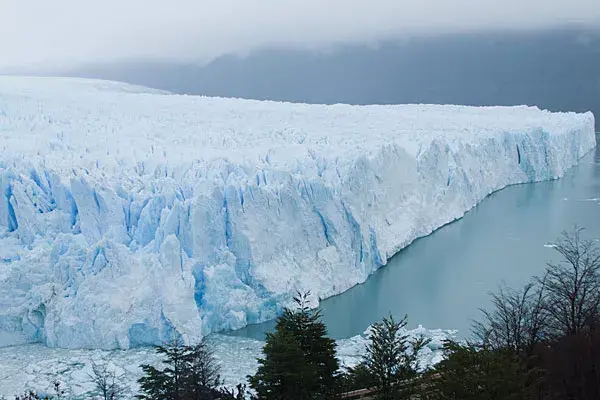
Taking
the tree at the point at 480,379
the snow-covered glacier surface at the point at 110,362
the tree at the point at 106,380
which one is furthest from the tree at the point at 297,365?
the tree at the point at 106,380

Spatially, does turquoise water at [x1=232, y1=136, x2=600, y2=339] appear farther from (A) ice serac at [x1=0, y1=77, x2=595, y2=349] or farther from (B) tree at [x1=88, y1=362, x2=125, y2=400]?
(B) tree at [x1=88, y1=362, x2=125, y2=400]

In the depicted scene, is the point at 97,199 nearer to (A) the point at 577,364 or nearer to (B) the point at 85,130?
(B) the point at 85,130

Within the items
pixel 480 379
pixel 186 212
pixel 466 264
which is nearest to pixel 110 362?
pixel 186 212

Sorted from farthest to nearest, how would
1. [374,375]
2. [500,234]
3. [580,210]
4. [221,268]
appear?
[580,210]
[500,234]
[221,268]
[374,375]

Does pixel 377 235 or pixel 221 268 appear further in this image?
pixel 377 235

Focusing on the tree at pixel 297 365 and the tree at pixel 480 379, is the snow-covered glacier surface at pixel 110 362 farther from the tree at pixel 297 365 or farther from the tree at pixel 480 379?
the tree at pixel 480 379

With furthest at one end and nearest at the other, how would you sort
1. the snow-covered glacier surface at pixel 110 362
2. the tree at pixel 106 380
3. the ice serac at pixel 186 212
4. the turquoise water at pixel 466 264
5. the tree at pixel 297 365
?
the turquoise water at pixel 466 264 → the ice serac at pixel 186 212 → the snow-covered glacier surface at pixel 110 362 → the tree at pixel 106 380 → the tree at pixel 297 365

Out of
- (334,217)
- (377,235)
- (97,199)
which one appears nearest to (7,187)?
(97,199)
